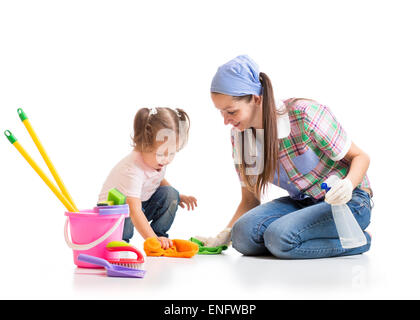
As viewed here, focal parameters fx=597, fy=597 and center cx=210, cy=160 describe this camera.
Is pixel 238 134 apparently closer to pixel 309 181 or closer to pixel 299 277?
pixel 309 181

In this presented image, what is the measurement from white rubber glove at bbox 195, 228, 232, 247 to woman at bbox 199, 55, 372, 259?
0.27 ft

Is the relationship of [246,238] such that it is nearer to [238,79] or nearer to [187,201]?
[187,201]

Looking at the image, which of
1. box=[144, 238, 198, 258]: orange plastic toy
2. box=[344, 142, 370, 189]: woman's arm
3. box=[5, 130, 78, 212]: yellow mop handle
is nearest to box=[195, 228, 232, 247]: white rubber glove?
box=[144, 238, 198, 258]: orange plastic toy

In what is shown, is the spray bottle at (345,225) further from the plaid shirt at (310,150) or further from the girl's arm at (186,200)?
the girl's arm at (186,200)

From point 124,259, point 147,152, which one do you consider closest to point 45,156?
point 124,259

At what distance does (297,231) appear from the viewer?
2.07 meters

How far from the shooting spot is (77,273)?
1.79 meters

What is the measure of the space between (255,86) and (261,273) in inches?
26.5

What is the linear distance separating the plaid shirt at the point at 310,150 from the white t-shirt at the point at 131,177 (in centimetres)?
51

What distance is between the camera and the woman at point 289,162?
208 cm

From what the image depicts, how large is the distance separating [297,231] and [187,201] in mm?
614

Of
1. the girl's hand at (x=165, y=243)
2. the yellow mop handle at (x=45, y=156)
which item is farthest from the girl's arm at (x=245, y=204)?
the yellow mop handle at (x=45, y=156)

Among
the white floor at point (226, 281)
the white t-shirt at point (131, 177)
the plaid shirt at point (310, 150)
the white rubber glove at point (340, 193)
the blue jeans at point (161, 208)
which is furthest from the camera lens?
the blue jeans at point (161, 208)
